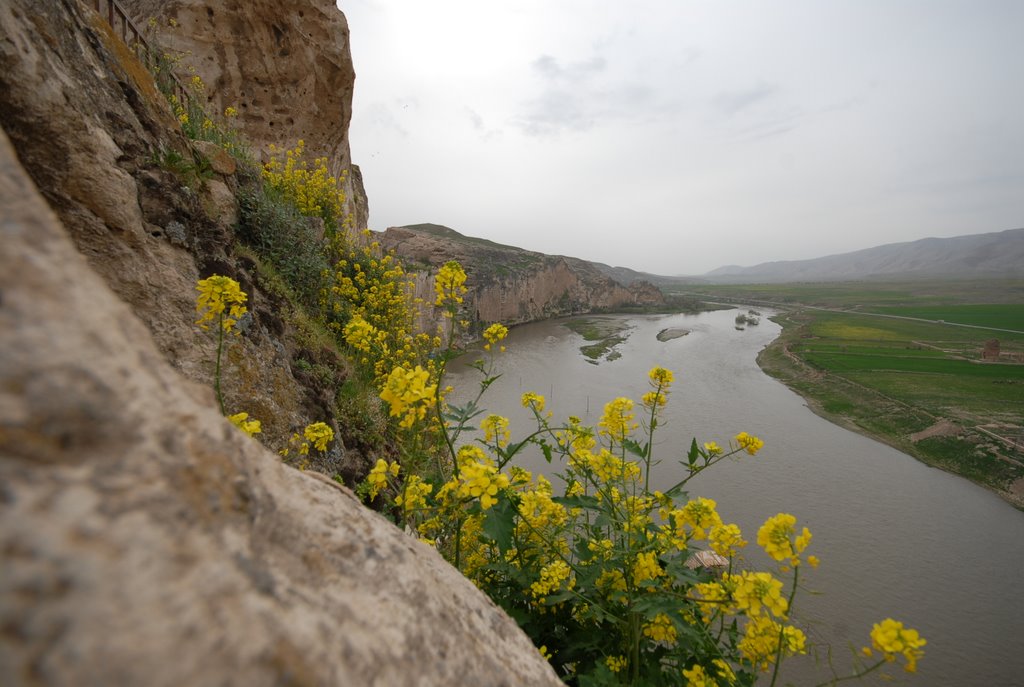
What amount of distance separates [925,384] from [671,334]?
75.5 feet

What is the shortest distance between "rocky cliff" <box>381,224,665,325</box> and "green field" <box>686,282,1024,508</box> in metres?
26.8

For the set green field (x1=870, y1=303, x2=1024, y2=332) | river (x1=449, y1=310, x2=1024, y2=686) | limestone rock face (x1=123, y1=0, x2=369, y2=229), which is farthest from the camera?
green field (x1=870, y1=303, x2=1024, y2=332)

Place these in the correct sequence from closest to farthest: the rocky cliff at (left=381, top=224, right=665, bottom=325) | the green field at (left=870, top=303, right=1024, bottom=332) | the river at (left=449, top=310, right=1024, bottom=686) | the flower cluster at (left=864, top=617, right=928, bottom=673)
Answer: the flower cluster at (left=864, top=617, right=928, bottom=673), the river at (left=449, top=310, right=1024, bottom=686), the rocky cliff at (left=381, top=224, right=665, bottom=325), the green field at (left=870, top=303, right=1024, bottom=332)

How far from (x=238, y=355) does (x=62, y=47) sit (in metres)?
2.54

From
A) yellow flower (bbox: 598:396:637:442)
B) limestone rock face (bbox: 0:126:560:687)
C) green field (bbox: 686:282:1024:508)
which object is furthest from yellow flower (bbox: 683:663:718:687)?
green field (bbox: 686:282:1024:508)

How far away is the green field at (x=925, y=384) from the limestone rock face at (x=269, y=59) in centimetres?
2475

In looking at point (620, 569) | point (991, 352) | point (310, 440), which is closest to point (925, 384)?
point (991, 352)

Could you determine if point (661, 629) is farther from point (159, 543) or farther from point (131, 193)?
point (131, 193)

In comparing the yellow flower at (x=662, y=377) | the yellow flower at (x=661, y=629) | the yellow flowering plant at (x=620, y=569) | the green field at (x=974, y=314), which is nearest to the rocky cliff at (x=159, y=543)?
the yellow flowering plant at (x=620, y=569)

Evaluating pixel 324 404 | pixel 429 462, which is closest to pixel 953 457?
pixel 429 462

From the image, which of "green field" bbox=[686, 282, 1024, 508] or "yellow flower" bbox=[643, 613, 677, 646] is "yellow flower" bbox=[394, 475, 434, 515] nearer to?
"yellow flower" bbox=[643, 613, 677, 646]

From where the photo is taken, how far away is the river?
8.59 meters

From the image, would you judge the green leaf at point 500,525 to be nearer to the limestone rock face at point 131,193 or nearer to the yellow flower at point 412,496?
the yellow flower at point 412,496

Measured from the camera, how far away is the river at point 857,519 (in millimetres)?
8586
